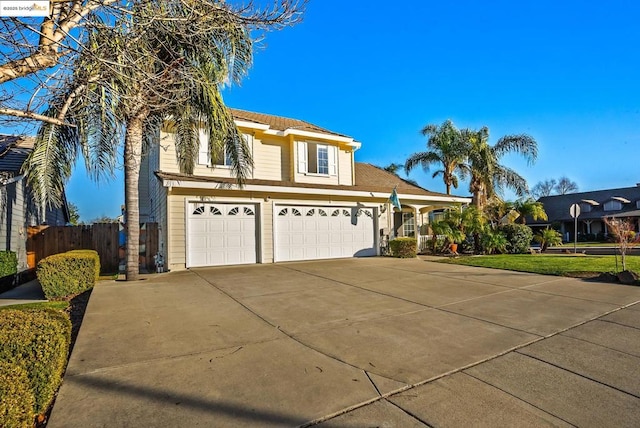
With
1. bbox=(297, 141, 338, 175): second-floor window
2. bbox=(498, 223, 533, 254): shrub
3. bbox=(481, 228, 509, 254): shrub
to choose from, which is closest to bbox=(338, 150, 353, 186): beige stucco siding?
bbox=(297, 141, 338, 175): second-floor window

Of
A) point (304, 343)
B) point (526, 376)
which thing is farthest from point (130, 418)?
point (526, 376)

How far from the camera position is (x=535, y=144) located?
19.5 m

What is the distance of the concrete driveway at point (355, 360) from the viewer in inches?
107

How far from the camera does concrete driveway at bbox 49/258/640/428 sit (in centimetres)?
271

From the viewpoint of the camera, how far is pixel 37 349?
2727 mm

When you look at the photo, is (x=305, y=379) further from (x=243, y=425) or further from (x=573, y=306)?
(x=573, y=306)

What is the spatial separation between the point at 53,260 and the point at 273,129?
30.2ft

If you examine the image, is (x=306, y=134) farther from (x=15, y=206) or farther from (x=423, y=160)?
(x=15, y=206)

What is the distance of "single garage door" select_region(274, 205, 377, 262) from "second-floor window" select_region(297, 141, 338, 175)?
2074 mm

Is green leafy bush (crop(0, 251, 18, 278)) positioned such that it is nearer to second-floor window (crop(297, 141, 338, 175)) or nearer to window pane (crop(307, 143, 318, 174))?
second-floor window (crop(297, 141, 338, 175))

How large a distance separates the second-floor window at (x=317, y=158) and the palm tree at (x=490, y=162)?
8.88 m

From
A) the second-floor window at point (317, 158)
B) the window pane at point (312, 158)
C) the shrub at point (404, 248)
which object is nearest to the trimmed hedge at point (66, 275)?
the second-floor window at point (317, 158)

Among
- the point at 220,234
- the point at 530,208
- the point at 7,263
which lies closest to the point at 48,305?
the point at 7,263

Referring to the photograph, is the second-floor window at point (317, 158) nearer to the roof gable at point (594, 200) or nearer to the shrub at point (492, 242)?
the shrub at point (492, 242)
